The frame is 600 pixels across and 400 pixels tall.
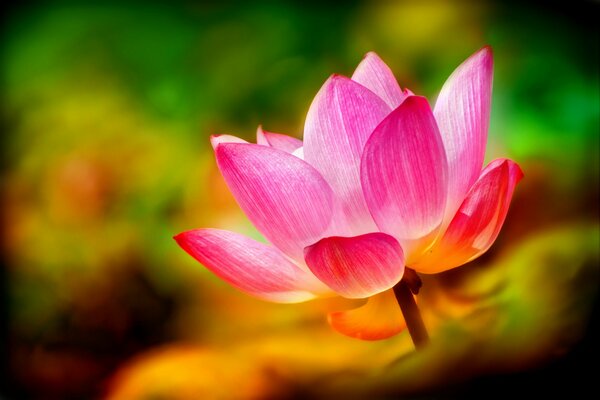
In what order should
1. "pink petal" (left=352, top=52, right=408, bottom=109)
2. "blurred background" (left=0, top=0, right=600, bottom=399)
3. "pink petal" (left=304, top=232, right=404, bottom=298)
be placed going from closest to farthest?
"pink petal" (left=304, top=232, right=404, bottom=298) → "pink petal" (left=352, top=52, right=408, bottom=109) → "blurred background" (left=0, top=0, right=600, bottom=399)

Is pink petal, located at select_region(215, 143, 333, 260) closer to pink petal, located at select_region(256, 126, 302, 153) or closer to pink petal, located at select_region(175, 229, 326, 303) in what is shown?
pink petal, located at select_region(175, 229, 326, 303)

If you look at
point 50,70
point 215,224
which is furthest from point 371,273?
point 50,70

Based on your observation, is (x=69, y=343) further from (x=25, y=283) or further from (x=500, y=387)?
(x=500, y=387)

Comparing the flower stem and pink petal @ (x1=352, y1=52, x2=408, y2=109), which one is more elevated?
pink petal @ (x1=352, y1=52, x2=408, y2=109)

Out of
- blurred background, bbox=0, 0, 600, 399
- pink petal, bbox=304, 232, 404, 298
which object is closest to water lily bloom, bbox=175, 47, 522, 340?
pink petal, bbox=304, 232, 404, 298

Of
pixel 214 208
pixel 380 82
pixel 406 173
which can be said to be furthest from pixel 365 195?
pixel 214 208
